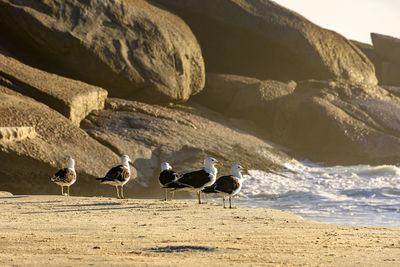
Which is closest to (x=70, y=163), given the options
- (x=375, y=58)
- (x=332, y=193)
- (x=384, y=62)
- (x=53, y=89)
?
(x=53, y=89)

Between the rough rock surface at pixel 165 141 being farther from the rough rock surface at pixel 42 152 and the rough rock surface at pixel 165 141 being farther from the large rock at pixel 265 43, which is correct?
the large rock at pixel 265 43

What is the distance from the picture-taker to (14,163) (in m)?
15.8

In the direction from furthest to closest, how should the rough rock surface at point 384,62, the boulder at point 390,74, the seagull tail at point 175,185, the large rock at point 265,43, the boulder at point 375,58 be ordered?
the boulder at point 375,58 → the rough rock surface at point 384,62 → the boulder at point 390,74 → the large rock at point 265,43 → the seagull tail at point 175,185

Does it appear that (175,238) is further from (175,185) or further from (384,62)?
(384,62)

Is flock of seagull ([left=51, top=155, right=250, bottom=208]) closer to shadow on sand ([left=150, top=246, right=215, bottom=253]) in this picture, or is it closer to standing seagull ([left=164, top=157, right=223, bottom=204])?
standing seagull ([left=164, top=157, right=223, bottom=204])

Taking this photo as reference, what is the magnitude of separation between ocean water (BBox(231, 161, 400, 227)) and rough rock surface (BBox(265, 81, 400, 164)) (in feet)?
4.13

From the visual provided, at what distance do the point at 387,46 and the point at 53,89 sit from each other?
2088cm

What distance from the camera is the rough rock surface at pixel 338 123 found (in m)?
24.6

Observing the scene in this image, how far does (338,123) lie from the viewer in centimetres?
2517

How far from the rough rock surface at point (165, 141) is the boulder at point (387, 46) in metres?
13.4

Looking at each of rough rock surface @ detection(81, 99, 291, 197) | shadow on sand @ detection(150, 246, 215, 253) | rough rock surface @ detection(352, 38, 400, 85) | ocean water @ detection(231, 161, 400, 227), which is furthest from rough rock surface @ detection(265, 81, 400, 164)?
shadow on sand @ detection(150, 246, 215, 253)

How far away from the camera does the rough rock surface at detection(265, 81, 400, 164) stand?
2458 cm

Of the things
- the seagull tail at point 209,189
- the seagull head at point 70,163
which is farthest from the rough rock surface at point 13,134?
the seagull tail at point 209,189

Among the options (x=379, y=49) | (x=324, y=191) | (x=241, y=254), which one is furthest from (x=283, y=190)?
(x=379, y=49)
